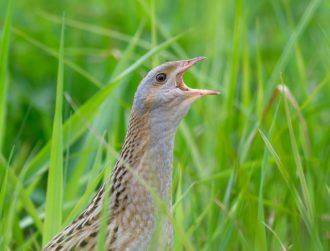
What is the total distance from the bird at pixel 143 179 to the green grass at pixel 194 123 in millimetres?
156

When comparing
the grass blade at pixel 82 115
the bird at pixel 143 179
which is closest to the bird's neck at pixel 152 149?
the bird at pixel 143 179

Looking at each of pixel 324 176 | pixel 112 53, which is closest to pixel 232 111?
pixel 112 53

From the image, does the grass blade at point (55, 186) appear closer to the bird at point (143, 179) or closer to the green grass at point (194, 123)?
the green grass at point (194, 123)

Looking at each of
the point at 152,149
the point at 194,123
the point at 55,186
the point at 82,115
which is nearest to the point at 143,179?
the point at 152,149

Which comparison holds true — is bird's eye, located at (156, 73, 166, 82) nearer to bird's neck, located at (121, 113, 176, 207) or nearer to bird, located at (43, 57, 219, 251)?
bird, located at (43, 57, 219, 251)

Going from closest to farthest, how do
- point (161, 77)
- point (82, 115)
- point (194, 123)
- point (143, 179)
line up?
1. point (143, 179)
2. point (161, 77)
3. point (82, 115)
4. point (194, 123)

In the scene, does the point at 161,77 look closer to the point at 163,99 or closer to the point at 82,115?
the point at 163,99

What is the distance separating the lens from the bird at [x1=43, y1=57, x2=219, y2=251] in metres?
3.51

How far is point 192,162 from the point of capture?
514 centimetres

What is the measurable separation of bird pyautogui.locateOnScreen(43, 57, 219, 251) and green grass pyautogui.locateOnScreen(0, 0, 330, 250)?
6.1 inches

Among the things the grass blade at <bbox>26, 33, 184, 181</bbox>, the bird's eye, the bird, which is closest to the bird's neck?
the bird

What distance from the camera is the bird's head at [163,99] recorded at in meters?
3.70

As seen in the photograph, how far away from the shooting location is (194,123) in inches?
220

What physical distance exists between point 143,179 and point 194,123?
78.4 inches
